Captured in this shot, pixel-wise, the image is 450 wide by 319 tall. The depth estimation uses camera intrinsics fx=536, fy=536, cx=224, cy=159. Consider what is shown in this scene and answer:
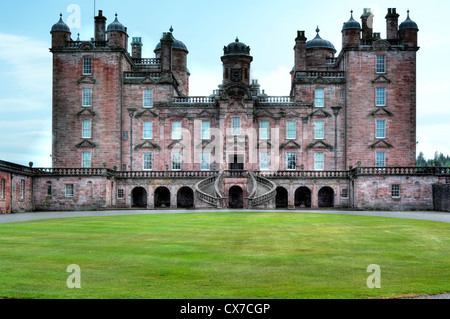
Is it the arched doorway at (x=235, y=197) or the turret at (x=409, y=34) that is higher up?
the turret at (x=409, y=34)

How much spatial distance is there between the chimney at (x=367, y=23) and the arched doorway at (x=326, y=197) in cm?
1898

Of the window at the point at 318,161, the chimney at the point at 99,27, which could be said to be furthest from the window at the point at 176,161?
the chimney at the point at 99,27

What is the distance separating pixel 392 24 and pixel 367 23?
11.6 feet

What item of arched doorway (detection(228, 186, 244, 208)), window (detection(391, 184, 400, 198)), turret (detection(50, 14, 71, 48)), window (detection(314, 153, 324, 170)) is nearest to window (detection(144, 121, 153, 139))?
arched doorway (detection(228, 186, 244, 208))

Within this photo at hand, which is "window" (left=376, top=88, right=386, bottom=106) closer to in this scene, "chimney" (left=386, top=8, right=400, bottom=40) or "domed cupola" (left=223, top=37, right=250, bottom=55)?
"chimney" (left=386, top=8, right=400, bottom=40)

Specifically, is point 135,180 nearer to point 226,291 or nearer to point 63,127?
point 63,127

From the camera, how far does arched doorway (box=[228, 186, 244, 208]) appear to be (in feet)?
185

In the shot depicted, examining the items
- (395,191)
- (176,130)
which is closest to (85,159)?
(176,130)

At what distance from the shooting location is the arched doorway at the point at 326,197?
190 ft

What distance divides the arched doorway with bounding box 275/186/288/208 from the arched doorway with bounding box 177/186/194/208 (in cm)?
912

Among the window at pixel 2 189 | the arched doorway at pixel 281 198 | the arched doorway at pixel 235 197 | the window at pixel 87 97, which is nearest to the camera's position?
the window at pixel 2 189

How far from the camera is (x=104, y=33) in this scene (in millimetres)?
60219

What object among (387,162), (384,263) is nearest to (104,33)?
(387,162)

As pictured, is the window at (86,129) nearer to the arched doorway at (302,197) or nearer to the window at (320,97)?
the arched doorway at (302,197)
